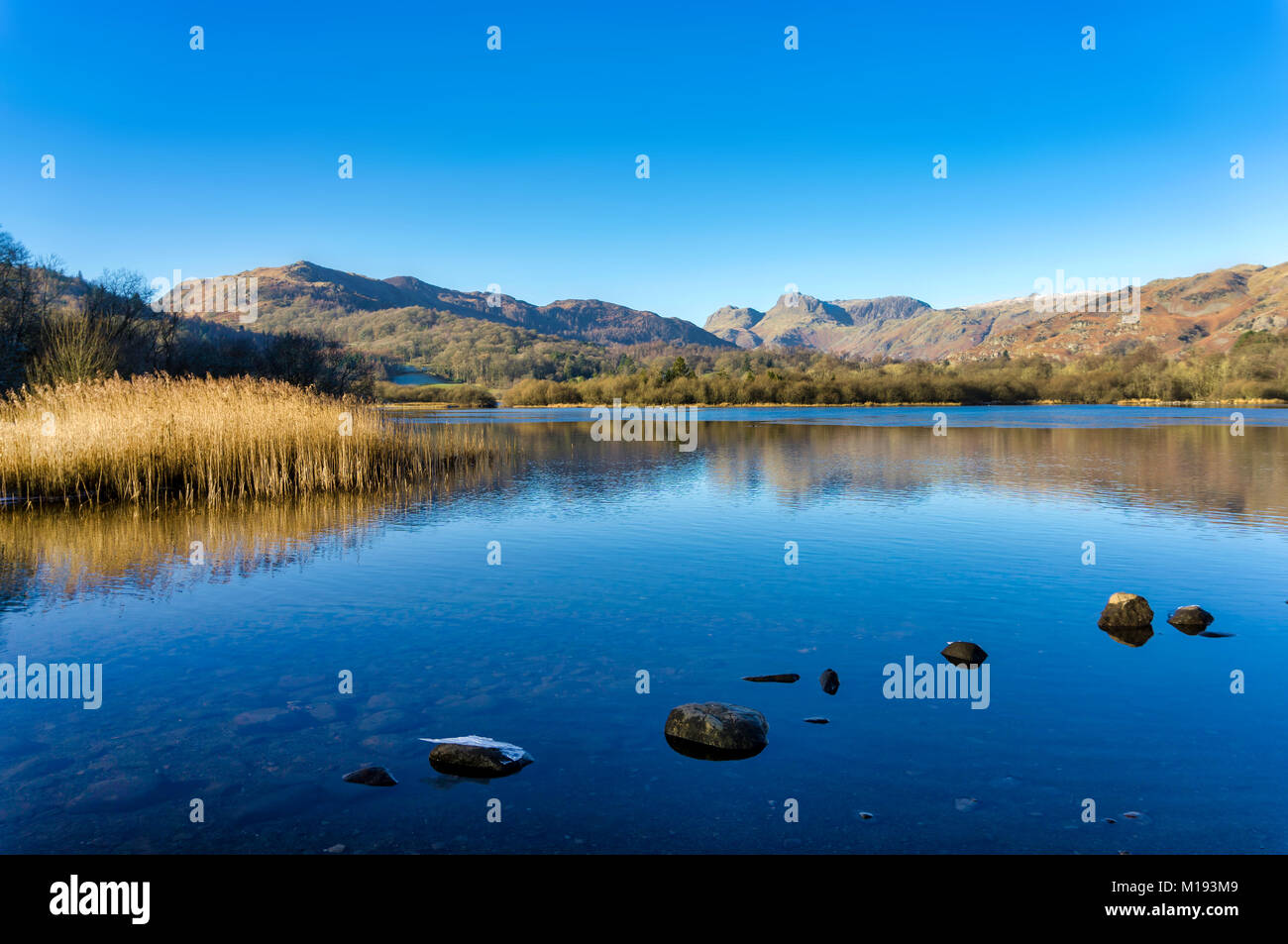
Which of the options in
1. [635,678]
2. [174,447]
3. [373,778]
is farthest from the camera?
[174,447]

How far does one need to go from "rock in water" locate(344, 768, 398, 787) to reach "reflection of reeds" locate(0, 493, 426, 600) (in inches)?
301

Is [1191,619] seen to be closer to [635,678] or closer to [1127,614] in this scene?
[1127,614]

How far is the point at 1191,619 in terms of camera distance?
9625mm

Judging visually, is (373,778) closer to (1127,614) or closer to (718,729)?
(718,729)

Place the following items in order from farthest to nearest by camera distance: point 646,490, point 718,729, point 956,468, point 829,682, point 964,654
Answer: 1. point 956,468
2. point 646,490
3. point 964,654
4. point 829,682
5. point 718,729

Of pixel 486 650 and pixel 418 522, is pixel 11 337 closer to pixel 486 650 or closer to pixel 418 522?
pixel 418 522

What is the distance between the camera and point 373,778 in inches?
225

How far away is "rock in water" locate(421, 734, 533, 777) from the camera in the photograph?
584 cm

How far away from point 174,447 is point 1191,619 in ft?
74.0

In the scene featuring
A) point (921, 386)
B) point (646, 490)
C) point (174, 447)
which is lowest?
point (646, 490)

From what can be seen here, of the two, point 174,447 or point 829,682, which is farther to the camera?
point 174,447

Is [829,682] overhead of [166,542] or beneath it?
beneath

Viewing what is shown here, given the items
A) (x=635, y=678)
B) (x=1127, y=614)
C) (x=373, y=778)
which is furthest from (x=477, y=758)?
(x=1127, y=614)
